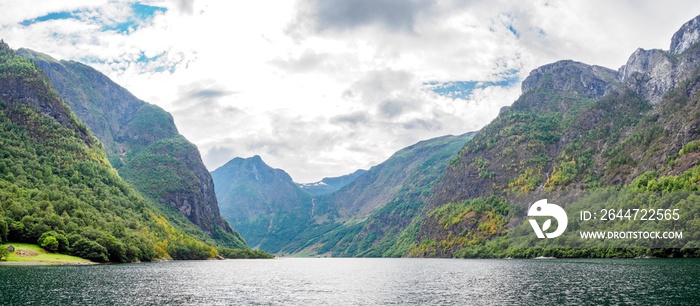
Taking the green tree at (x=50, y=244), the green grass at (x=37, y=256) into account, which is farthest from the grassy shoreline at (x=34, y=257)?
the green tree at (x=50, y=244)

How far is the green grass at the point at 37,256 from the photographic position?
137m

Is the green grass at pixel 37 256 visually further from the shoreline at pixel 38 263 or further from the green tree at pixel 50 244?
the green tree at pixel 50 244

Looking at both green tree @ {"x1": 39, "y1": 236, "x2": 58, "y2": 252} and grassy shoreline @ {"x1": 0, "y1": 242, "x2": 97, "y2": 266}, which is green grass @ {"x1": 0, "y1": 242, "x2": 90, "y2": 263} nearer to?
grassy shoreline @ {"x1": 0, "y1": 242, "x2": 97, "y2": 266}

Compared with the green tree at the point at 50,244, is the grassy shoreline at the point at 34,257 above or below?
below

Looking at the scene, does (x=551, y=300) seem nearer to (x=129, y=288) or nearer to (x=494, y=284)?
(x=494, y=284)

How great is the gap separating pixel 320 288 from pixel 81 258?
105250mm

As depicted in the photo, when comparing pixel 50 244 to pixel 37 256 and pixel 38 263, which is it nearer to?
pixel 37 256

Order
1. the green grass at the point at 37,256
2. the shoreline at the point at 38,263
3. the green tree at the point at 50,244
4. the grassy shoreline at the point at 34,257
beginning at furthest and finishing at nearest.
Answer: the green tree at the point at 50,244, the green grass at the point at 37,256, the grassy shoreline at the point at 34,257, the shoreline at the point at 38,263

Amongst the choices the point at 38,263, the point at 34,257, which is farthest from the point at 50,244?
the point at 38,263

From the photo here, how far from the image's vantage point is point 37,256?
145m

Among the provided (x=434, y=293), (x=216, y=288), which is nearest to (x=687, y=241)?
(x=434, y=293)

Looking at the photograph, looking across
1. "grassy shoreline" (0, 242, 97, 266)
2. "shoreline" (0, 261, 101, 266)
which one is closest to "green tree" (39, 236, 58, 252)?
"grassy shoreline" (0, 242, 97, 266)

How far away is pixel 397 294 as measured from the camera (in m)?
86.1

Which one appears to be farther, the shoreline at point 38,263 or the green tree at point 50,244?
the green tree at point 50,244
